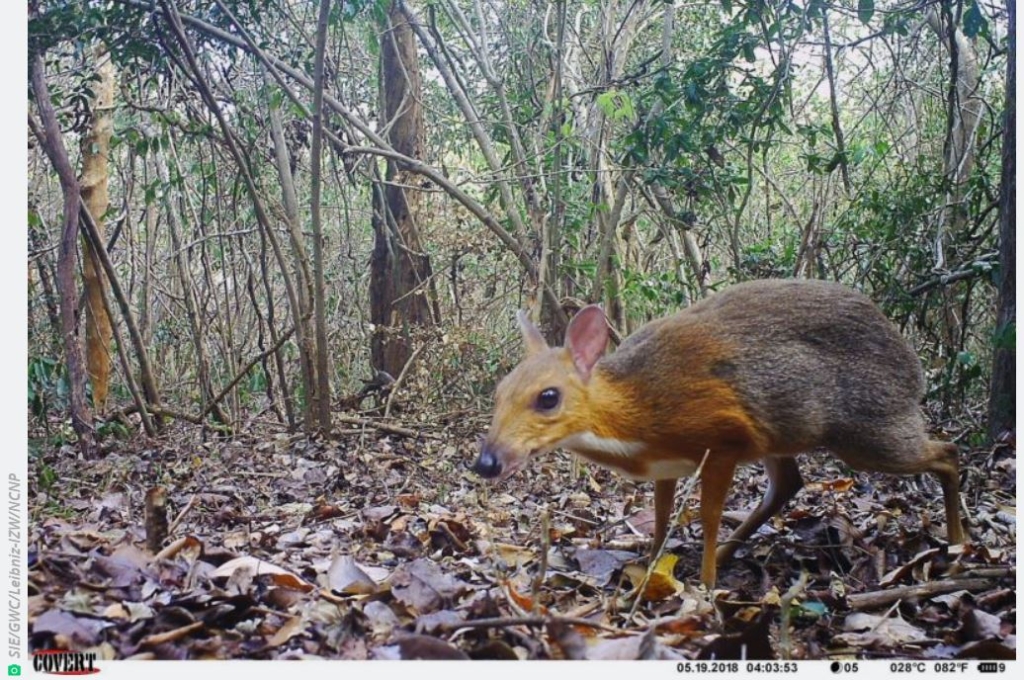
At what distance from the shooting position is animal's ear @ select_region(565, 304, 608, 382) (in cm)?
254

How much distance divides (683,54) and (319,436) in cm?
202

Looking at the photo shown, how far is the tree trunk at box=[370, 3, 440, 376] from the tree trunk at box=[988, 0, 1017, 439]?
6.95 feet

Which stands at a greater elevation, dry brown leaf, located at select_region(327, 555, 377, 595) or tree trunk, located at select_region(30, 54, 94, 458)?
tree trunk, located at select_region(30, 54, 94, 458)

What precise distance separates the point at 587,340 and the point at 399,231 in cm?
201

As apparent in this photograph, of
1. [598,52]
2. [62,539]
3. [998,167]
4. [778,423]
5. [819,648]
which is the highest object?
[598,52]

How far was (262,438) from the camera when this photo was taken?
3.71 m

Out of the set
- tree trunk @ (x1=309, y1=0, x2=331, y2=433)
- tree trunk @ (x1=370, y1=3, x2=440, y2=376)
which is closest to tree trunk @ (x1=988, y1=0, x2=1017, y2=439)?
tree trunk @ (x1=370, y1=3, x2=440, y2=376)

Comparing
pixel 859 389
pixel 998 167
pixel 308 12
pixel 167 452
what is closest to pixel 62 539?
pixel 167 452

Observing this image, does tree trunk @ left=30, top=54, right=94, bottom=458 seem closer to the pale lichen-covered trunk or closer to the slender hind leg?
the pale lichen-covered trunk

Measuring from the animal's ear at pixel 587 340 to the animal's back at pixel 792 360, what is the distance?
8 centimetres

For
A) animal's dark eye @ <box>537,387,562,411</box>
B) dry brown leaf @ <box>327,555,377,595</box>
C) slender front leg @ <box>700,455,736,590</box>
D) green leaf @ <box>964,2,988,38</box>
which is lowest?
dry brown leaf @ <box>327,555,377,595</box>

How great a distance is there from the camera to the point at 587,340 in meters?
2.55

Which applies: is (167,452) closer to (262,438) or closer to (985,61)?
(262,438)

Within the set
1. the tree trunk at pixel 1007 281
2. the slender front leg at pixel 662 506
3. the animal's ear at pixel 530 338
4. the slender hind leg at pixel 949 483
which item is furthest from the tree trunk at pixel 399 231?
the tree trunk at pixel 1007 281
